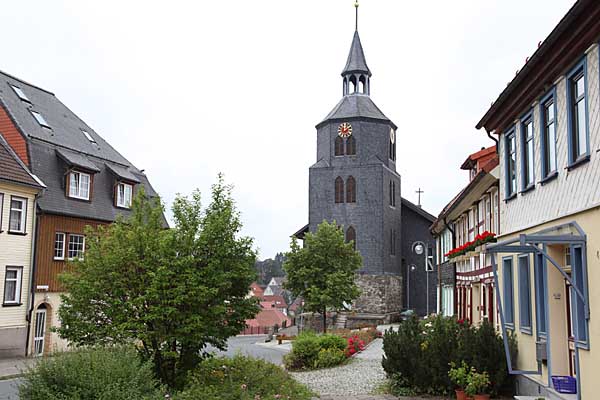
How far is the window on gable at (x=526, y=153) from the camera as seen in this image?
1295 centimetres

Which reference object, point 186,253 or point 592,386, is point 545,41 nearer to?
point 592,386

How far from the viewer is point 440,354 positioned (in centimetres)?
1468

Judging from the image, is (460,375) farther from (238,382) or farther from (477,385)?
(238,382)

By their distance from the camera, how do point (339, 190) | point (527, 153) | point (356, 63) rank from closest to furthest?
point (527, 153)
point (339, 190)
point (356, 63)

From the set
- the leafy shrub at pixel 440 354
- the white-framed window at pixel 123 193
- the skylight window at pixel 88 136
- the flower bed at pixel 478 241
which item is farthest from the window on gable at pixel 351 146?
the leafy shrub at pixel 440 354

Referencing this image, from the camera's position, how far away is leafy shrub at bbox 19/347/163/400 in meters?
9.66

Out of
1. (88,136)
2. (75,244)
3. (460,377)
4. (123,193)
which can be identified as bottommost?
(460,377)

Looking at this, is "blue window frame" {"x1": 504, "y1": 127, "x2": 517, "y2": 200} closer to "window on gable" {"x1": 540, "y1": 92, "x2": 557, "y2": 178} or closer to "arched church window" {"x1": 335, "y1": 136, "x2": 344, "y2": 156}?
"window on gable" {"x1": 540, "y1": 92, "x2": 557, "y2": 178}

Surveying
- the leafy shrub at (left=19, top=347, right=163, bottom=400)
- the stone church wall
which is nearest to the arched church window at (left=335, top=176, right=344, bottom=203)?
the stone church wall

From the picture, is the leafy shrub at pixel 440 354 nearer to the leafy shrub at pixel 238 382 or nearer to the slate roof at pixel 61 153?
the leafy shrub at pixel 238 382

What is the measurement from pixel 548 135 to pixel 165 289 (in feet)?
26.3

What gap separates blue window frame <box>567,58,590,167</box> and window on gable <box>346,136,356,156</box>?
135 feet

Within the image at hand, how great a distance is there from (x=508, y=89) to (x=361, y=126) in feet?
127

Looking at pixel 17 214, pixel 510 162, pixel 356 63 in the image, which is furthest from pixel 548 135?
pixel 356 63
